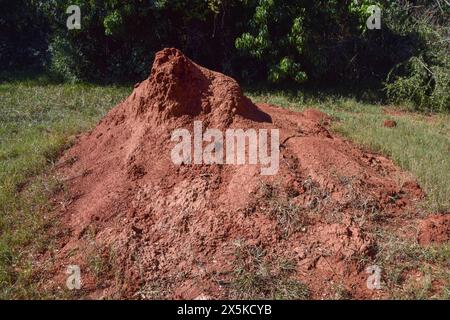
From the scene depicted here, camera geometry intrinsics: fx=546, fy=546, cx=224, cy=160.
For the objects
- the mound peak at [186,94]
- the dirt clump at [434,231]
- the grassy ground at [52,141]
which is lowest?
the dirt clump at [434,231]

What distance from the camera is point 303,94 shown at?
889 cm

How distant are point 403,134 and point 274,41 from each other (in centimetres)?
280

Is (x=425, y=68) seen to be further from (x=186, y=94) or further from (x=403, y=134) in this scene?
(x=186, y=94)

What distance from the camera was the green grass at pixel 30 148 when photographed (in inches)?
158

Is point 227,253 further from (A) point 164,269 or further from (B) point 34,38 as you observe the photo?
(B) point 34,38

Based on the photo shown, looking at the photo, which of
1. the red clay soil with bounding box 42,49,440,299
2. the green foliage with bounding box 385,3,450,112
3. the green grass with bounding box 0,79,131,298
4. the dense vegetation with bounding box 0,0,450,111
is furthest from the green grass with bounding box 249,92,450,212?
the green grass with bounding box 0,79,131,298

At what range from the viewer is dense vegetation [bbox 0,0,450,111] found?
8547 mm

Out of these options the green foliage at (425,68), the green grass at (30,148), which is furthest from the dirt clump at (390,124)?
the green grass at (30,148)

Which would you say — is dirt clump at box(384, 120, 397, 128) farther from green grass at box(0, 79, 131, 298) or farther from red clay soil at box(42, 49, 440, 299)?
green grass at box(0, 79, 131, 298)

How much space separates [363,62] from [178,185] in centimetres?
645

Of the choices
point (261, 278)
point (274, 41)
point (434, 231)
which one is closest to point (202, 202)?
point (261, 278)

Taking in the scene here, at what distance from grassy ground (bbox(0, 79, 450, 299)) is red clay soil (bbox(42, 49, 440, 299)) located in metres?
A: 0.21

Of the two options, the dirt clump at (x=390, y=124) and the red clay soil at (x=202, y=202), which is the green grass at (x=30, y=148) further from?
the dirt clump at (x=390, y=124)

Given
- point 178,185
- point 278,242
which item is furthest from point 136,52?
point 278,242
